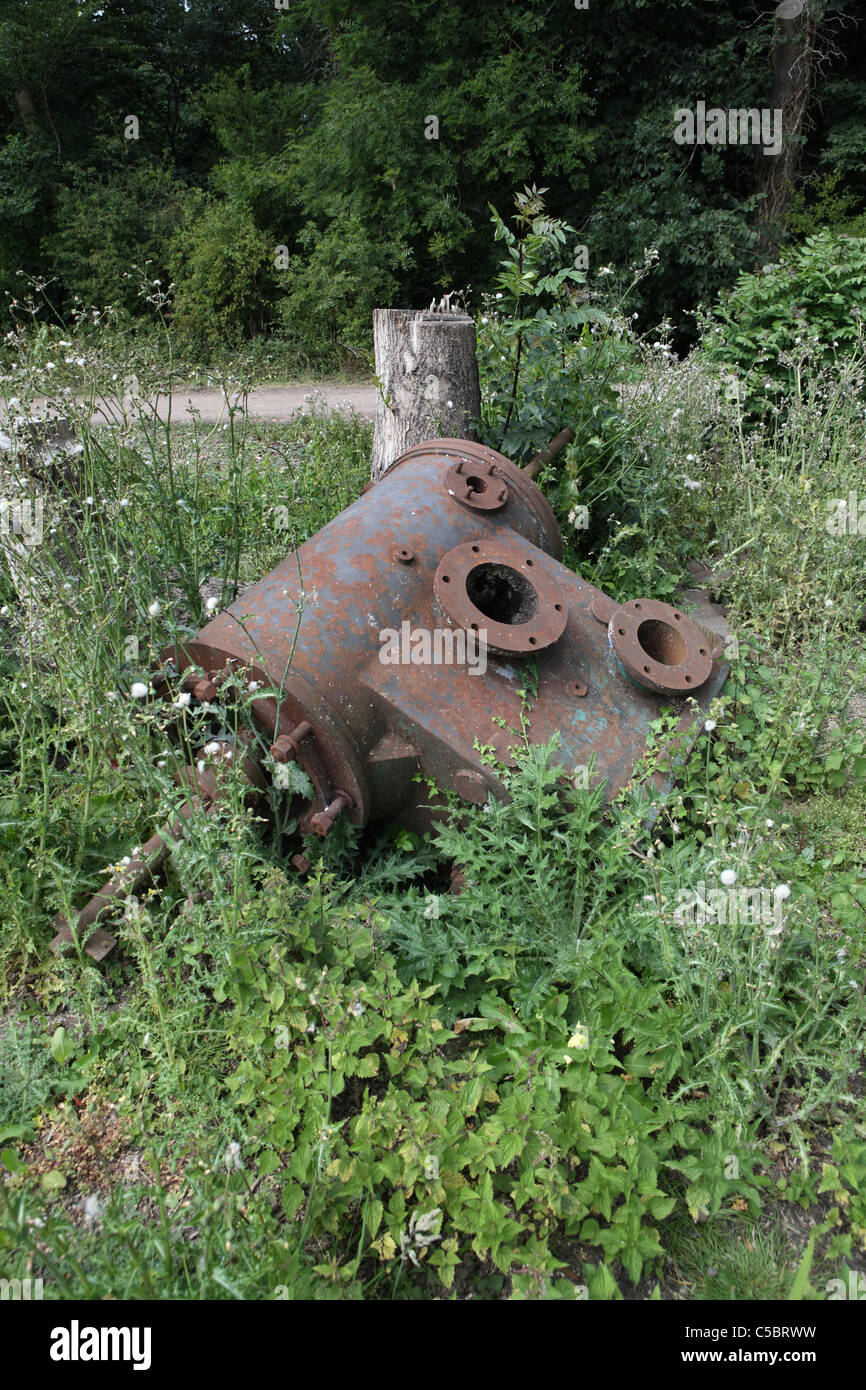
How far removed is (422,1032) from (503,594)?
166cm

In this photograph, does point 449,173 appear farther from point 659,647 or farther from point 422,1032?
point 422,1032

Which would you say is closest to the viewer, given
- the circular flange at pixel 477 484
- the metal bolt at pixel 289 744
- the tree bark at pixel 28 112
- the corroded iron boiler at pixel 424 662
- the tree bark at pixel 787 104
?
the metal bolt at pixel 289 744

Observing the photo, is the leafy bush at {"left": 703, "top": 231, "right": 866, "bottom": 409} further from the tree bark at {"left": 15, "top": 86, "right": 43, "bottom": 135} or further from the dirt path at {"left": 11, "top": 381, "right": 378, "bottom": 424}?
the tree bark at {"left": 15, "top": 86, "right": 43, "bottom": 135}

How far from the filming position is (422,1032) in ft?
6.31

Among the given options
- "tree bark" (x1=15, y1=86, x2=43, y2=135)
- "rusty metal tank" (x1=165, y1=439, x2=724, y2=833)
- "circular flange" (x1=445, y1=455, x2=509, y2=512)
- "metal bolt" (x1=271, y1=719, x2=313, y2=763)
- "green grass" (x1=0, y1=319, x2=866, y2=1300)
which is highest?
"tree bark" (x1=15, y1=86, x2=43, y2=135)

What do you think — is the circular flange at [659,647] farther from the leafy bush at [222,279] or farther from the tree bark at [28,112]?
the tree bark at [28,112]

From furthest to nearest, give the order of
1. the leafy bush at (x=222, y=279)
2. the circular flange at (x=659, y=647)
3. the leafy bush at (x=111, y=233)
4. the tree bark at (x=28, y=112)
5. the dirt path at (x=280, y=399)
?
the tree bark at (x=28, y=112), the leafy bush at (x=111, y=233), the leafy bush at (x=222, y=279), the dirt path at (x=280, y=399), the circular flange at (x=659, y=647)

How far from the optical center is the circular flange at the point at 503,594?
256cm

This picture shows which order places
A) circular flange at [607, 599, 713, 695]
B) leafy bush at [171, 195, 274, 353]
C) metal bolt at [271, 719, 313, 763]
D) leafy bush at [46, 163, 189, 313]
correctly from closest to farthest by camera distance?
metal bolt at [271, 719, 313, 763] < circular flange at [607, 599, 713, 695] < leafy bush at [171, 195, 274, 353] < leafy bush at [46, 163, 189, 313]

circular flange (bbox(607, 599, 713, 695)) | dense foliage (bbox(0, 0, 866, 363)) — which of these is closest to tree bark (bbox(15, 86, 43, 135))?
dense foliage (bbox(0, 0, 866, 363))

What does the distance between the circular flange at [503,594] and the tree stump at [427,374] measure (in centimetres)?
124

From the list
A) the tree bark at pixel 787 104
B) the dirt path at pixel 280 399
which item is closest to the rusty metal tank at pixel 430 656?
the dirt path at pixel 280 399

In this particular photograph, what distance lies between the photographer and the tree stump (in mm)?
4051

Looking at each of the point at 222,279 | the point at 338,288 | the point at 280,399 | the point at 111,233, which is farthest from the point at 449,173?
the point at 111,233
